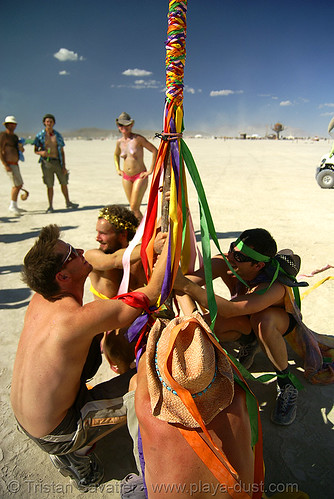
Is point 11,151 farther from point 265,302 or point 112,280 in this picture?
point 265,302

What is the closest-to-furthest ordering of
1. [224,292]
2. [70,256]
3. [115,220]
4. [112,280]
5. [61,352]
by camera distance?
[61,352], [70,256], [115,220], [112,280], [224,292]

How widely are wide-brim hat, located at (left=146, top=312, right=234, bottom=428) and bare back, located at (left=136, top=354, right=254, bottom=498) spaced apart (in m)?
0.07

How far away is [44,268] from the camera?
176 cm

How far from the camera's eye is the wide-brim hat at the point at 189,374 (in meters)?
1.29

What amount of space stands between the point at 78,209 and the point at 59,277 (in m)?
6.93

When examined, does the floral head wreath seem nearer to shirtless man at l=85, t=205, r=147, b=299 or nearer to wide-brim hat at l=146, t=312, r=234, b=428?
shirtless man at l=85, t=205, r=147, b=299

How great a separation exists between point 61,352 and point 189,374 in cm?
74

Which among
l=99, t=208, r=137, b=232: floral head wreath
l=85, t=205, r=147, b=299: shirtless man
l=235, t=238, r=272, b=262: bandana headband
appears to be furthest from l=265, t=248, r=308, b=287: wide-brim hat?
l=99, t=208, r=137, b=232: floral head wreath

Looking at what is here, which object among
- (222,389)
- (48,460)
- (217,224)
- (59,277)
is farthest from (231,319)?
(217,224)

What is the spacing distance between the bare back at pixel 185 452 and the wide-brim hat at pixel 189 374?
0.07 metres

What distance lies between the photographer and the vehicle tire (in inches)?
416

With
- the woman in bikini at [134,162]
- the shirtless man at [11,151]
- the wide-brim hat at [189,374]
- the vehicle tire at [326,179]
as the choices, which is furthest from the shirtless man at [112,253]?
the vehicle tire at [326,179]

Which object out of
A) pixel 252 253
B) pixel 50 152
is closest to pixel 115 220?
pixel 252 253

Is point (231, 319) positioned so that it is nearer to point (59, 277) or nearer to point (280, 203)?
point (59, 277)
